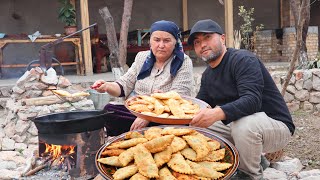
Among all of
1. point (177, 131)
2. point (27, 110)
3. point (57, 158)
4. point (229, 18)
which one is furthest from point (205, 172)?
point (229, 18)

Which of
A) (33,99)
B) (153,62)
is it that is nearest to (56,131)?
(153,62)

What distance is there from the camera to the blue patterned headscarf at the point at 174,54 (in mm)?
3363

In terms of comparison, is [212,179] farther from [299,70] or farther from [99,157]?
[299,70]

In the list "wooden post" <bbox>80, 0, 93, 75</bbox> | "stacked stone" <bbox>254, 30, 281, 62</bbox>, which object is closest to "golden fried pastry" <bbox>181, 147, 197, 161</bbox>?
"wooden post" <bbox>80, 0, 93, 75</bbox>

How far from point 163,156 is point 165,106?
70cm

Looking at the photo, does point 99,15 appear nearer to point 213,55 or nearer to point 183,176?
point 213,55

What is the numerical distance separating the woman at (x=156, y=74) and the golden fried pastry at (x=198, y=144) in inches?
36.3

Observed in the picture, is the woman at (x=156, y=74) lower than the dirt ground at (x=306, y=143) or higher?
higher

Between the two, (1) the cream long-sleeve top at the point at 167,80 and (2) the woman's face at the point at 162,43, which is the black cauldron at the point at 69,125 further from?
(2) the woman's face at the point at 162,43

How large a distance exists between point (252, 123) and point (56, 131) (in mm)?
1499

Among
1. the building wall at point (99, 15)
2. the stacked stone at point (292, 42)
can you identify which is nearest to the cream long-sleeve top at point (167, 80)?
the building wall at point (99, 15)

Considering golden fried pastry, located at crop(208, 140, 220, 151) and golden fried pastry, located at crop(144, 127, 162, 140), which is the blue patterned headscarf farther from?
golden fried pastry, located at crop(208, 140, 220, 151)

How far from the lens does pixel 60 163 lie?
314 centimetres

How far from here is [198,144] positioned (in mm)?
2342
